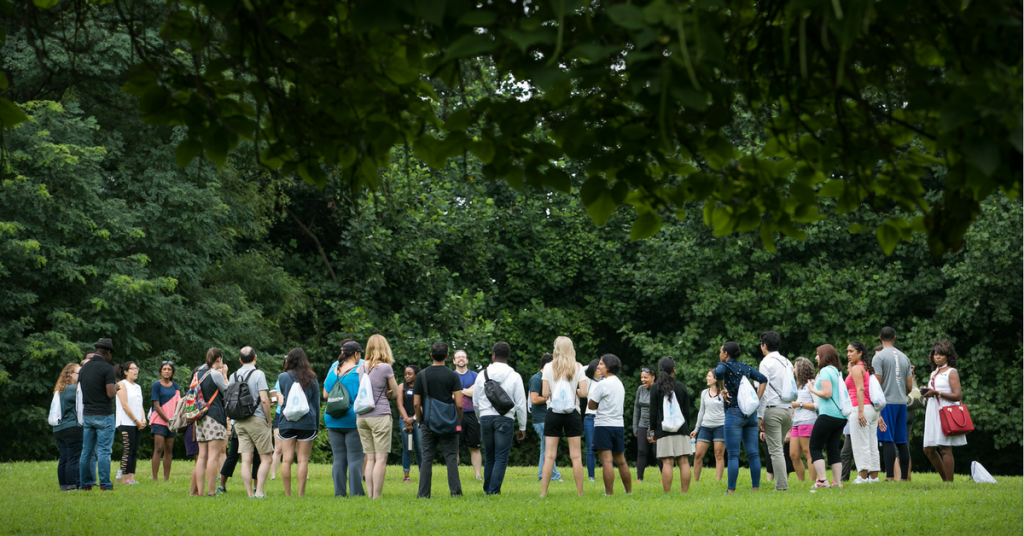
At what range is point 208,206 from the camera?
21.2m

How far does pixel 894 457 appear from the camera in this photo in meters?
11.4

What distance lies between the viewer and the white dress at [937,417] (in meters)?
10.7

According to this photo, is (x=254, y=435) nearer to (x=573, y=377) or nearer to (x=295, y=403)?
(x=295, y=403)

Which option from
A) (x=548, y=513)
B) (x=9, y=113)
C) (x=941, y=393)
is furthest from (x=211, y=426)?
(x=941, y=393)

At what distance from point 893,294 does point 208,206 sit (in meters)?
17.2

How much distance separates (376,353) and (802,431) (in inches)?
217

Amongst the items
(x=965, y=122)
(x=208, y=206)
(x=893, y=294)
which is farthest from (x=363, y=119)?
(x=893, y=294)

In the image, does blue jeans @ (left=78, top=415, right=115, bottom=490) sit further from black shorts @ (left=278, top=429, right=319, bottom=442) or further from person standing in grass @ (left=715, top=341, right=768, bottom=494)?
person standing in grass @ (left=715, top=341, right=768, bottom=494)

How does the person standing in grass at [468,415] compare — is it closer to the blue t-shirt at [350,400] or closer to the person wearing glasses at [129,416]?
the blue t-shirt at [350,400]

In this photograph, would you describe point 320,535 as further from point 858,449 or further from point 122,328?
point 122,328

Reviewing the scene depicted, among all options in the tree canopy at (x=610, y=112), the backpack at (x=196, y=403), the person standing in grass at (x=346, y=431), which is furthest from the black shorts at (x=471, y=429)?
the tree canopy at (x=610, y=112)

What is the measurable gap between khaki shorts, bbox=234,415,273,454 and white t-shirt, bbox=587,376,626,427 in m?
3.75

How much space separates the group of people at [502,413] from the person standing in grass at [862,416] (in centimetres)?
2

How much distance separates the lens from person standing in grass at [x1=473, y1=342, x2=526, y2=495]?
10.3 metres
